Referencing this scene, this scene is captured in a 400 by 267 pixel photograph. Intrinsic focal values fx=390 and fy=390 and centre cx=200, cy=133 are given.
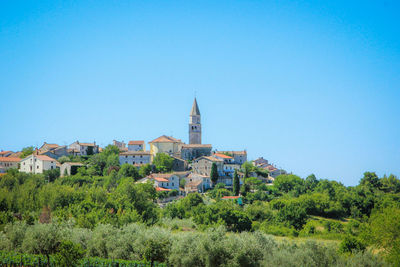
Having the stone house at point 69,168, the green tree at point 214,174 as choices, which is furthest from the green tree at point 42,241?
the green tree at point 214,174

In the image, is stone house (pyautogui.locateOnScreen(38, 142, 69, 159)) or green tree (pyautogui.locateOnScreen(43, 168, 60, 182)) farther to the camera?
stone house (pyautogui.locateOnScreen(38, 142, 69, 159))

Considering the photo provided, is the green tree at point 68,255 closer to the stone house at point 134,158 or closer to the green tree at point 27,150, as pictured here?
the stone house at point 134,158

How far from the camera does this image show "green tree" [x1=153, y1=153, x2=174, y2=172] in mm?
71938

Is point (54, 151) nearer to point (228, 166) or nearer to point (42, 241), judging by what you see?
point (228, 166)

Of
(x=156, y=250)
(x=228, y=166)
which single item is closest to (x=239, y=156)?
(x=228, y=166)

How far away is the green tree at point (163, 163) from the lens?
7194cm

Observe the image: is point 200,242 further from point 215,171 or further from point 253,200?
point 215,171

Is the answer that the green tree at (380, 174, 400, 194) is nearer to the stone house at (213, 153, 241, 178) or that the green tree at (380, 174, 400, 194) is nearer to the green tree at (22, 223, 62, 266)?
the stone house at (213, 153, 241, 178)

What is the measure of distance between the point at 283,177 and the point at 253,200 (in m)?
14.6

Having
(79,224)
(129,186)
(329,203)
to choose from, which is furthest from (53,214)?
(329,203)

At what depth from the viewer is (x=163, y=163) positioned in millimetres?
72562

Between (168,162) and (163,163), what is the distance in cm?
97

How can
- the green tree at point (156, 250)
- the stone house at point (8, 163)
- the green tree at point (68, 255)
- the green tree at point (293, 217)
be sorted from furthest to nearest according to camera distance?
1. the stone house at point (8, 163)
2. the green tree at point (293, 217)
3. the green tree at point (156, 250)
4. the green tree at point (68, 255)

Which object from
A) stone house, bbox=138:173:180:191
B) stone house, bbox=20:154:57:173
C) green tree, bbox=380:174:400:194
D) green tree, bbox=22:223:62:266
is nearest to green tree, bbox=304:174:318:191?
green tree, bbox=380:174:400:194
